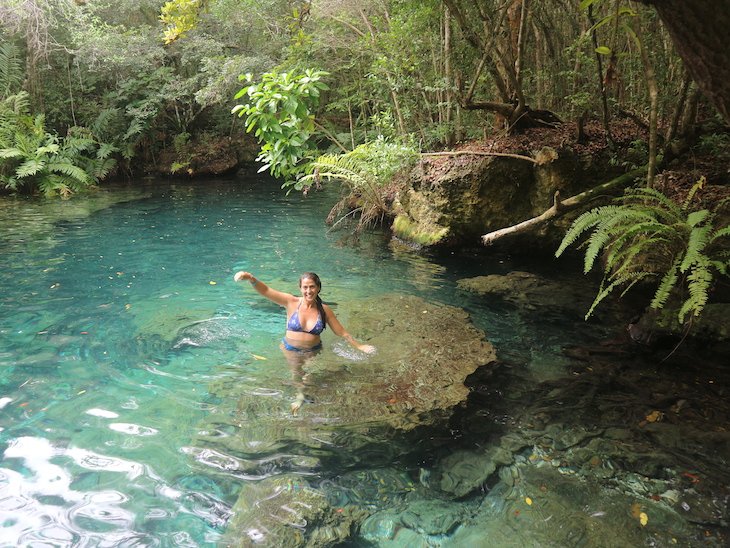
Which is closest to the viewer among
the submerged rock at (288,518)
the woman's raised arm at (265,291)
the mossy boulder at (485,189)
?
the submerged rock at (288,518)

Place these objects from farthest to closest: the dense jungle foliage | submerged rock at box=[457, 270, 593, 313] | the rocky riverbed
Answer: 1. submerged rock at box=[457, 270, 593, 313]
2. the dense jungle foliage
3. the rocky riverbed

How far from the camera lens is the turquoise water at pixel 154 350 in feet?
10.2

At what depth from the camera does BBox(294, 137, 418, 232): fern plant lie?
29.0ft

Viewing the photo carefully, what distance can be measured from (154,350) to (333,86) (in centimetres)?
1238

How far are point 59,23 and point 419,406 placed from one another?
19.2m

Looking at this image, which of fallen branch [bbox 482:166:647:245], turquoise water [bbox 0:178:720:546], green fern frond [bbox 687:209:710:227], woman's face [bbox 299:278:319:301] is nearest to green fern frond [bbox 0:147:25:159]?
turquoise water [bbox 0:178:720:546]

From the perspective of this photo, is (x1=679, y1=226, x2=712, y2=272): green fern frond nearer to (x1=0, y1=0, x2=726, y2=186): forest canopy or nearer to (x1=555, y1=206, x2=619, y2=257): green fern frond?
(x1=555, y1=206, x2=619, y2=257): green fern frond

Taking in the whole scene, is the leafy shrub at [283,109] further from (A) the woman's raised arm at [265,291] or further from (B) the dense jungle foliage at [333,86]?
(A) the woman's raised arm at [265,291]

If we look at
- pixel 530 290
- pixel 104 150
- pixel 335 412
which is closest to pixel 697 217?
pixel 530 290

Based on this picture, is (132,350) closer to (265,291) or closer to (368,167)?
(265,291)

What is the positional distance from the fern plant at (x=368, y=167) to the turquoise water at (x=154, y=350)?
96cm

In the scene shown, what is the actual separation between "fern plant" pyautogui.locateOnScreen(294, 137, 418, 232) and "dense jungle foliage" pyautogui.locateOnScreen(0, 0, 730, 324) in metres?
0.04

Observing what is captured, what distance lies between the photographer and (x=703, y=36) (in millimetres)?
1937

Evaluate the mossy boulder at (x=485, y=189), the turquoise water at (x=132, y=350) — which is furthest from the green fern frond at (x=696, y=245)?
the turquoise water at (x=132, y=350)
